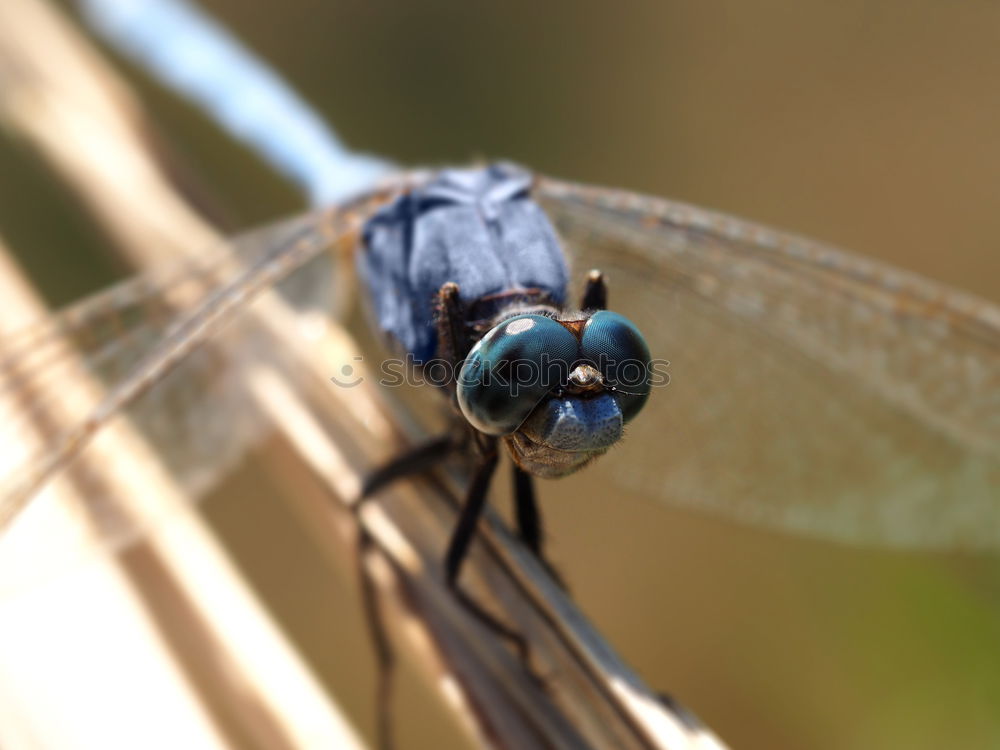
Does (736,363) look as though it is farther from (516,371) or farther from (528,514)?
(516,371)

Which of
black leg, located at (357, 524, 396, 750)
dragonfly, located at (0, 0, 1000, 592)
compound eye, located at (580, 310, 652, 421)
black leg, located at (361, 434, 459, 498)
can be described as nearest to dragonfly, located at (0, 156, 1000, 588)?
dragonfly, located at (0, 0, 1000, 592)

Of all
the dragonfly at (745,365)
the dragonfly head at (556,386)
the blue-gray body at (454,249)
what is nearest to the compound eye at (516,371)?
the dragonfly head at (556,386)

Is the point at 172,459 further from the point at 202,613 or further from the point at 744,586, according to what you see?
the point at 744,586

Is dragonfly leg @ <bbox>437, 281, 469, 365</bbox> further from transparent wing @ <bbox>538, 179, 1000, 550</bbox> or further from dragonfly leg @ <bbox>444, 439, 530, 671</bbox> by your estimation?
transparent wing @ <bbox>538, 179, 1000, 550</bbox>

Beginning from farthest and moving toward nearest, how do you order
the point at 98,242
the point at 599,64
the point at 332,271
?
1. the point at 599,64
2. the point at 98,242
3. the point at 332,271

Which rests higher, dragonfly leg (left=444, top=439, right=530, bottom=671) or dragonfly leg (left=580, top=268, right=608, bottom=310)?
dragonfly leg (left=580, top=268, right=608, bottom=310)

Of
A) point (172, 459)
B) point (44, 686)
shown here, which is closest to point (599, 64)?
point (172, 459)

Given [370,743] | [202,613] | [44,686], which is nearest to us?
[44,686]
